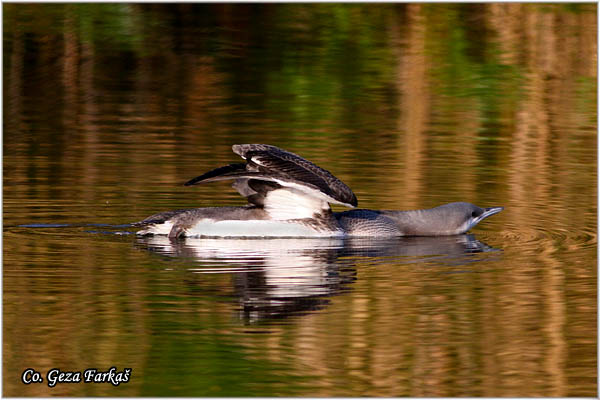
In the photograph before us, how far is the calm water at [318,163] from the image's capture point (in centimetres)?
841

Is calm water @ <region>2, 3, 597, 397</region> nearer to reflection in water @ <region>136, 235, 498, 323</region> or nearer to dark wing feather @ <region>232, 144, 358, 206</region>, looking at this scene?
reflection in water @ <region>136, 235, 498, 323</region>

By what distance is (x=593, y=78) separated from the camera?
2030cm

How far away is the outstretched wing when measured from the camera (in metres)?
11.0

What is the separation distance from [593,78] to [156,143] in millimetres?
7524

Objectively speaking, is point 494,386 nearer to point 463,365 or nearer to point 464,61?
point 463,365

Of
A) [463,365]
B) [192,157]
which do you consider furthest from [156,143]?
[463,365]

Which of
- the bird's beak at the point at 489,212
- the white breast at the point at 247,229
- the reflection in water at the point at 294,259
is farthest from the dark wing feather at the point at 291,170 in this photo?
the bird's beak at the point at 489,212

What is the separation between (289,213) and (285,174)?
0.59m

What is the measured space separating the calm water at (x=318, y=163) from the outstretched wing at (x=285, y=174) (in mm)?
492

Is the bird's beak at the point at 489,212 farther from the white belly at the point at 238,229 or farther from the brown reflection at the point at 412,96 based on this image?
the white belly at the point at 238,229

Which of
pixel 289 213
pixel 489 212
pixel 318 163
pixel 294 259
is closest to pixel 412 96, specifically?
pixel 318 163

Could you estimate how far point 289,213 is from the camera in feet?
37.6

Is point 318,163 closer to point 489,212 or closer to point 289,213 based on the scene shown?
point 489,212

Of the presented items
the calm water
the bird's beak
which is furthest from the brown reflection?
the bird's beak
